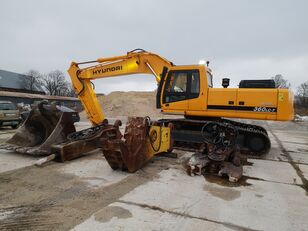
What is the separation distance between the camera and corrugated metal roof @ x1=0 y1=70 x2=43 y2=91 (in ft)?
159

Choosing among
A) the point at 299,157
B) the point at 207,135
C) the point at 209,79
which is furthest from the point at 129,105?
the point at 299,157

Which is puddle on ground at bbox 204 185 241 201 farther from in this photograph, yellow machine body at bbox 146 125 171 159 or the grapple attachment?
yellow machine body at bbox 146 125 171 159

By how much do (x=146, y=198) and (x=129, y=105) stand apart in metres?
25.3

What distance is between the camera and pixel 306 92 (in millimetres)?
52812

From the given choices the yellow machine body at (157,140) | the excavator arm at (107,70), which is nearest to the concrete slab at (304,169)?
the yellow machine body at (157,140)

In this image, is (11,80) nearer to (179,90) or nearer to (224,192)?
(179,90)

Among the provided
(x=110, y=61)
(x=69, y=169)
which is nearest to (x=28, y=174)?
(x=69, y=169)

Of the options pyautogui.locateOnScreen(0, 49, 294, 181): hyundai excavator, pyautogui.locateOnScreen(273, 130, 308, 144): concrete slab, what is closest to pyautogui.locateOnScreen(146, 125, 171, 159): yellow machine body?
pyautogui.locateOnScreen(0, 49, 294, 181): hyundai excavator

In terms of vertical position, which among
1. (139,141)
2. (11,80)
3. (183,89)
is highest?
(11,80)

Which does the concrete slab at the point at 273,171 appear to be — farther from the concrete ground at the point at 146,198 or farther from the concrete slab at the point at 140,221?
the concrete slab at the point at 140,221

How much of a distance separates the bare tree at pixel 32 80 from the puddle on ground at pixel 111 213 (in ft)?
194

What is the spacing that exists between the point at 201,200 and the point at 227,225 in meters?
0.78

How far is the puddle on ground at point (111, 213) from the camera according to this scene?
316 cm

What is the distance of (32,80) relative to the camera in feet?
192
